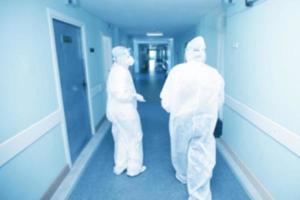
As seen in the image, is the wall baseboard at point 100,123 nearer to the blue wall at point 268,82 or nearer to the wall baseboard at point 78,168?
the wall baseboard at point 78,168

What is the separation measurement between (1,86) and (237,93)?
2.34m

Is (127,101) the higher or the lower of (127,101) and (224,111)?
the higher

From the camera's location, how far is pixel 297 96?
134 cm

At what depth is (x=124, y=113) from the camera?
2.11 meters

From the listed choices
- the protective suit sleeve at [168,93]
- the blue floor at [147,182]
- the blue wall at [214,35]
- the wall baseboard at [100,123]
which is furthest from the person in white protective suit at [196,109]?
the wall baseboard at [100,123]

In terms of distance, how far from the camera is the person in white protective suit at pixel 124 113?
80.0 inches

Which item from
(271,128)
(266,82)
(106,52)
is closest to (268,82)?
(266,82)

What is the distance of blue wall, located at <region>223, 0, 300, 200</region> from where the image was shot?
1401 millimetres

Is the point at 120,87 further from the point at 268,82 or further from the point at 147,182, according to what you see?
the point at 268,82

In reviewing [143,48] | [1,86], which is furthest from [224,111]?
[143,48]

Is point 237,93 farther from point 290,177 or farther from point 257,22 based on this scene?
point 290,177

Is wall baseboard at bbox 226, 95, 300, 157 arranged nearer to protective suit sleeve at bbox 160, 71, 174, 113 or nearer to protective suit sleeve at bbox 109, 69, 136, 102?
protective suit sleeve at bbox 160, 71, 174, 113

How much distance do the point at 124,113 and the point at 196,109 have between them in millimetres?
807

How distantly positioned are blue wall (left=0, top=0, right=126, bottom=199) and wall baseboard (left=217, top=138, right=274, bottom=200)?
6.50 feet
